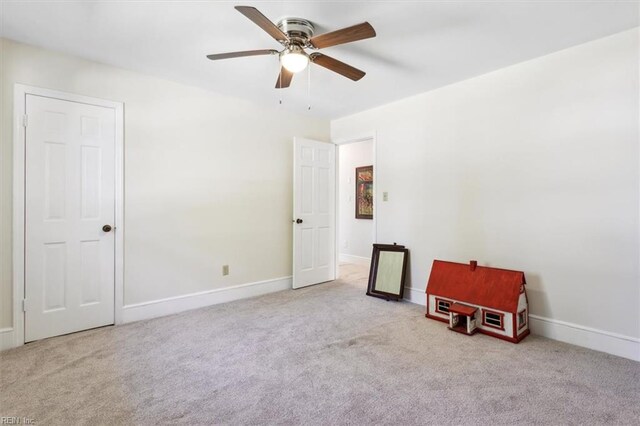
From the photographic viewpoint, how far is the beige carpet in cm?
163

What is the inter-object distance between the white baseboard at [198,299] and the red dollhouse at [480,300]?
1987 mm

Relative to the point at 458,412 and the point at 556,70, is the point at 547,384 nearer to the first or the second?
the point at 458,412

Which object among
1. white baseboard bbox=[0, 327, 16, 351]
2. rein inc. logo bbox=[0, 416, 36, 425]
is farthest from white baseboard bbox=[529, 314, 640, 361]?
white baseboard bbox=[0, 327, 16, 351]

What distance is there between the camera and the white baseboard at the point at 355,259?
5721 mm

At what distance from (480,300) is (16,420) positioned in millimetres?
3266

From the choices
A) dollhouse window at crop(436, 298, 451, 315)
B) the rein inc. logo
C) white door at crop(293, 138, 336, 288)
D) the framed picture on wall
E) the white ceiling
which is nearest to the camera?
the rein inc. logo

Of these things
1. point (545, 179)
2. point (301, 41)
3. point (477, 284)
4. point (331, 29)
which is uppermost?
point (331, 29)

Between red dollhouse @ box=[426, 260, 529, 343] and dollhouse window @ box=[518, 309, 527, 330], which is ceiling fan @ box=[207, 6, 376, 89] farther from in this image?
dollhouse window @ box=[518, 309, 527, 330]

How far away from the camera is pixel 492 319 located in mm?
2596

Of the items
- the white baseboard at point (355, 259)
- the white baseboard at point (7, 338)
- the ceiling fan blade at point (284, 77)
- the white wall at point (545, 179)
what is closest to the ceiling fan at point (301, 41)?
the ceiling fan blade at point (284, 77)


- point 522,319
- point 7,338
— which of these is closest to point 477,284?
point 522,319

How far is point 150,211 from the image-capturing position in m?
3.04

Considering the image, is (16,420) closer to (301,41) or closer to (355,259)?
(301,41)

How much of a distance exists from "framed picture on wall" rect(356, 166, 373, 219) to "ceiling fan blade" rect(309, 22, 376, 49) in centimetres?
385
